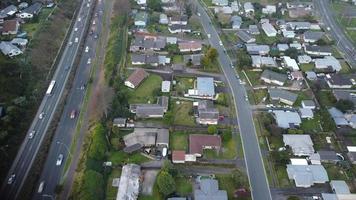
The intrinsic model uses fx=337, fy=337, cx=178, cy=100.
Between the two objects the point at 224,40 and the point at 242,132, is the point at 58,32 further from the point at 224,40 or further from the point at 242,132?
A: the point at 242,132

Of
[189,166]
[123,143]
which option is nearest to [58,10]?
[123,143]

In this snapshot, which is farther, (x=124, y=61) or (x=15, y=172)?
(x=124, y=61)

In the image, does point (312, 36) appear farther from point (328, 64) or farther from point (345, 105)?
point (345, 105)

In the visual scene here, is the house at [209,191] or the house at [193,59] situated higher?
the house at [193,59]

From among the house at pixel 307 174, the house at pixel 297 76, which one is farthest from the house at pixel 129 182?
the house at pixel 297 76

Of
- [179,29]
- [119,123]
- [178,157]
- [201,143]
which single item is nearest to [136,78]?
[119,123]

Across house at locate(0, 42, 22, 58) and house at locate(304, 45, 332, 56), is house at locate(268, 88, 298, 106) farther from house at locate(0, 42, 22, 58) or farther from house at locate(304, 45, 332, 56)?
house at locate(0, 42, 22, 58)

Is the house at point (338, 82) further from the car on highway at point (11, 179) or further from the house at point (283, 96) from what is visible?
the car on highway at point (11, 179)

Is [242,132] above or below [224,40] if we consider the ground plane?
below
